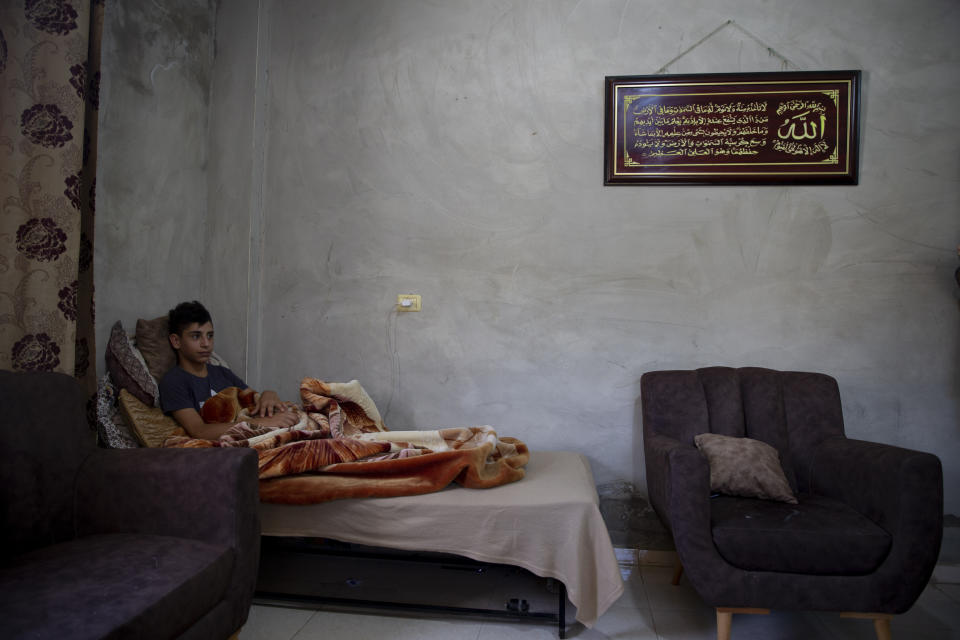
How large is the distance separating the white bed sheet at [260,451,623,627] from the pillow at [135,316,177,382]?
31.4 inches

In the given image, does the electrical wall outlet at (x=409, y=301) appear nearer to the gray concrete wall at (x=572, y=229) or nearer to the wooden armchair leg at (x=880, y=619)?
the gray concrete wall at (x=572, y=229)

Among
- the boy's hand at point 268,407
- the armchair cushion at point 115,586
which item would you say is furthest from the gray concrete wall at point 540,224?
the armchair cushion at point 115,586

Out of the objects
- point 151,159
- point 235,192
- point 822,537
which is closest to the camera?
point 822,537

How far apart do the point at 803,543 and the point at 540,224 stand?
5.82 feet

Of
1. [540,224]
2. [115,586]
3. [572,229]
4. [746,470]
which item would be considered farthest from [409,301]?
[115,586]

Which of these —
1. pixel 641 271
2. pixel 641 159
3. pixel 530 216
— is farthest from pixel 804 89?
pixel 530 216

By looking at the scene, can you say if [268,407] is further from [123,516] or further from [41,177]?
[41,177]

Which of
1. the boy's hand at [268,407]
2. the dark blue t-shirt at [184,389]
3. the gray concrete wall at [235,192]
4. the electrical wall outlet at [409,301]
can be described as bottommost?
the boy's hand at [268,407]

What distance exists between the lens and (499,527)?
2.10m

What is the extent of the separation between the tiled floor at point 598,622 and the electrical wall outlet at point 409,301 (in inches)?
50.4

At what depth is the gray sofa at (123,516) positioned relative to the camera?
1424mm

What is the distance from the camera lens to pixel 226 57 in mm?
3244

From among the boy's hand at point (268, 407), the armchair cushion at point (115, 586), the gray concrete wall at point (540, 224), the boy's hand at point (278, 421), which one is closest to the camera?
the armchair cushion at point (115, 586)

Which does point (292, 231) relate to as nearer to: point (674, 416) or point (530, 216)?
point (530, 216)
